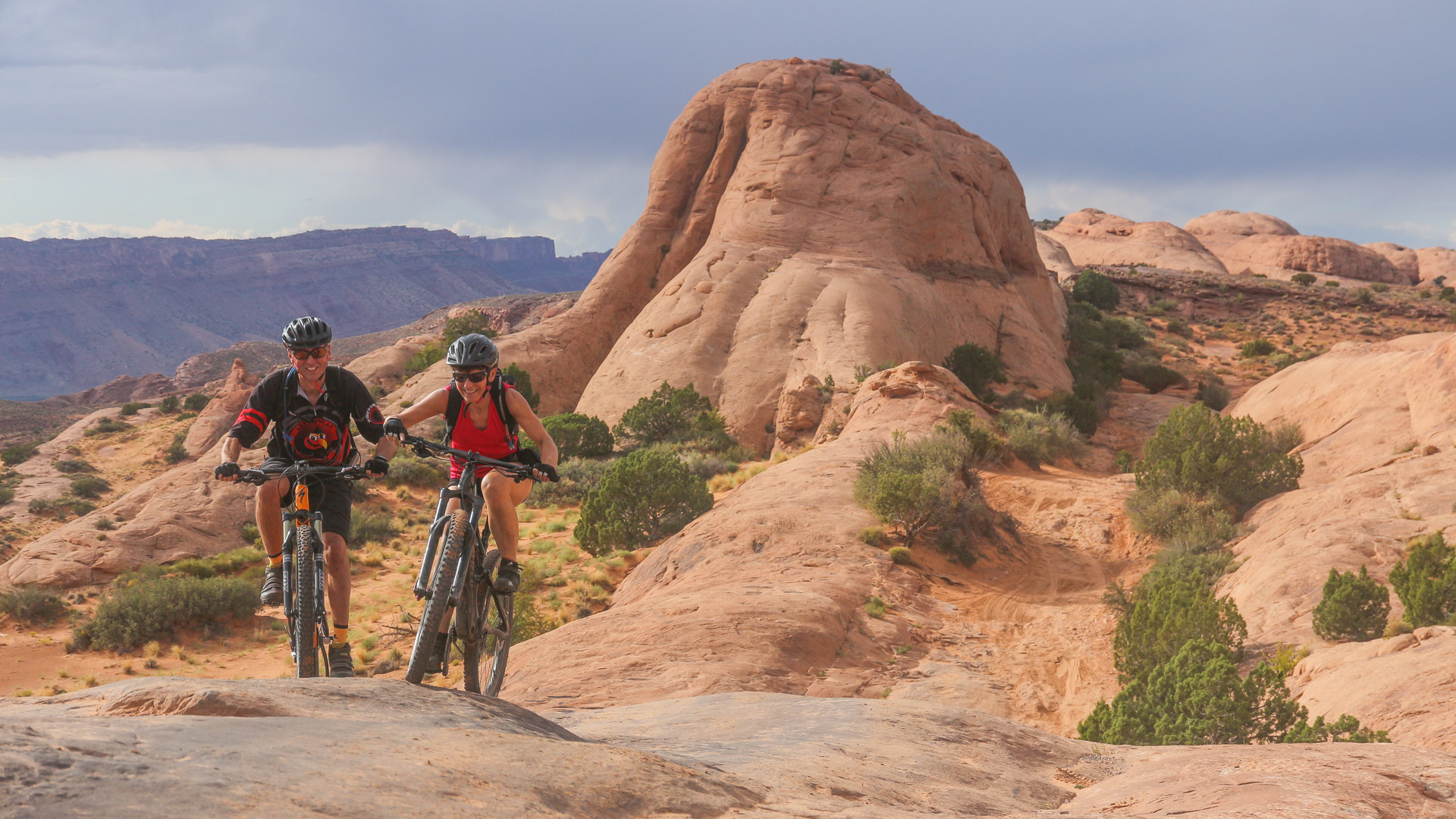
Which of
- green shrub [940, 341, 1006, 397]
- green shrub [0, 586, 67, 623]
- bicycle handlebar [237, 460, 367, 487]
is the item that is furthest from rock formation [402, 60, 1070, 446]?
bicycle handlebar [237, 460, 367, 487]

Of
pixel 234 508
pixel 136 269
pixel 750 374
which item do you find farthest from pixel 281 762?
pixel 136 269

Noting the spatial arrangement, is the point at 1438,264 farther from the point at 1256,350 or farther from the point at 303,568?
the point at 303,568

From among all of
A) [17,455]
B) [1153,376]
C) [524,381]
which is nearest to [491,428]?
[524,381]

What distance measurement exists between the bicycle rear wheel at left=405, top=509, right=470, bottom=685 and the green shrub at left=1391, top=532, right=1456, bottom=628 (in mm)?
9145

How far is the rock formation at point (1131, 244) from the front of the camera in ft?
231

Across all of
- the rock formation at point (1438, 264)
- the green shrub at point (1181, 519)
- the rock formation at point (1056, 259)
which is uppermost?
the rock formation at point (1438, 264)

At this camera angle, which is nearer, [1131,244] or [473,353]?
[473,353]

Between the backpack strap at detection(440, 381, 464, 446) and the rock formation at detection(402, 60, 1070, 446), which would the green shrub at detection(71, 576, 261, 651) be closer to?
the backpack strap at detection(440, 381, 464, 446)

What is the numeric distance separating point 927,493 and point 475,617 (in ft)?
29.9

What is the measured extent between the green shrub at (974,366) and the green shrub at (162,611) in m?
20.4

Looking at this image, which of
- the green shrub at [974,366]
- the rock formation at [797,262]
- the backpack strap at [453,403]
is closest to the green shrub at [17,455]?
the rock formation at [797,262]

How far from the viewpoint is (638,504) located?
16.8m

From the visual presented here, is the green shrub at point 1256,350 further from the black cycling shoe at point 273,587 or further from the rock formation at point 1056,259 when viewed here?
the black cycling shoe at point 273,587

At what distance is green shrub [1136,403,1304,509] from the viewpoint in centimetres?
1534
